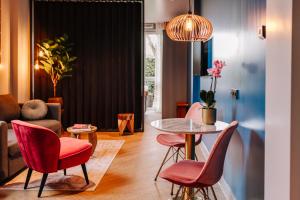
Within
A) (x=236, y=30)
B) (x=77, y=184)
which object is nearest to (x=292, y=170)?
(x=236, y=30)

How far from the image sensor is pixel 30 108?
5.12 meters

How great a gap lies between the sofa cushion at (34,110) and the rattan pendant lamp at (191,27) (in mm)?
2428

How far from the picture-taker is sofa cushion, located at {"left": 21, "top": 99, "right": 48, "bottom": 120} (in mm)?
5042

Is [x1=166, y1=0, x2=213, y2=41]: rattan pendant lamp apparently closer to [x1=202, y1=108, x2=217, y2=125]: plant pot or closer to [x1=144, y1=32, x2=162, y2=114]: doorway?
[x1=202, y1=108, x2=217, y2=125]: plant pot

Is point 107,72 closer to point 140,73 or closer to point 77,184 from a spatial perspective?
point 140,73

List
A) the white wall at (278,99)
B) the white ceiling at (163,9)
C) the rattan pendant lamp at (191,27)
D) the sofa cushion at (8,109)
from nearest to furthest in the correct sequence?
the white wall at (278,99), the rattan pendant lamp at (191,27), the sofa cushion at (8,109), the white ceiling at (163,9)

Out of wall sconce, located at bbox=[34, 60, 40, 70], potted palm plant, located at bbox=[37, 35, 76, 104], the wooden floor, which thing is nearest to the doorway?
potted palm plant, located at bbox=[37, 35, 76, 104]

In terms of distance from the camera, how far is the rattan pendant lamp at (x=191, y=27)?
3.96m

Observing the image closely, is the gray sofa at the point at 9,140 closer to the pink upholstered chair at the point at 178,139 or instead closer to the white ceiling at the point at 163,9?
the pink upholstered chair at the point at 178,139

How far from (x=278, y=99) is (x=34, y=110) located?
175 inches

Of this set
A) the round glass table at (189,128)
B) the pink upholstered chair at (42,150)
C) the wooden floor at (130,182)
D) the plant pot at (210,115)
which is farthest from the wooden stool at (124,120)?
the plant pot at (210,115)

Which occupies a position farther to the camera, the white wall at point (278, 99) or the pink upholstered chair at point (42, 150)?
the pink upholstered chair at point (42, 150)

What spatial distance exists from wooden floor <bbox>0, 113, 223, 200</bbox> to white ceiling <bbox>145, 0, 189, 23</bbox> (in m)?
3.30

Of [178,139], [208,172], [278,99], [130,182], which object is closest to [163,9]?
[178,139]
